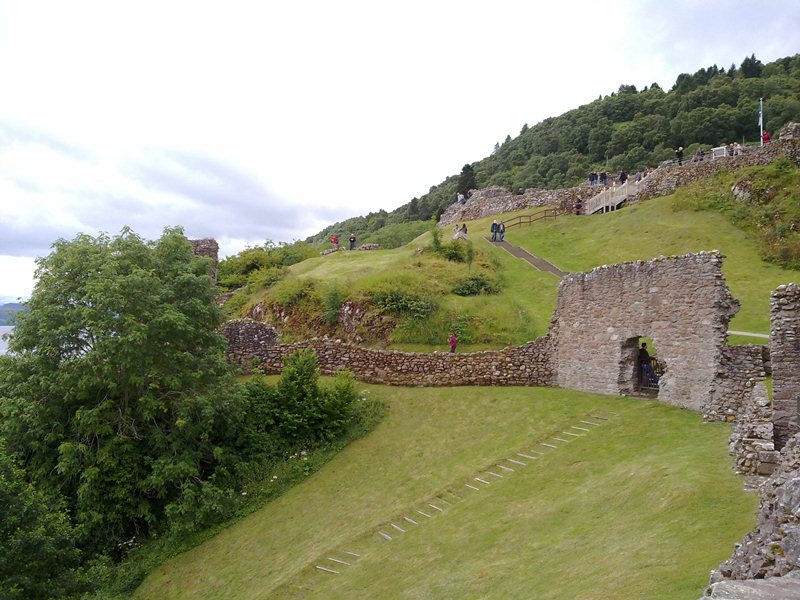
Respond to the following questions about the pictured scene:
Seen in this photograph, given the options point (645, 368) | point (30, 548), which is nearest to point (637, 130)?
point (645, 368)

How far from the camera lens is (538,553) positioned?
903cm

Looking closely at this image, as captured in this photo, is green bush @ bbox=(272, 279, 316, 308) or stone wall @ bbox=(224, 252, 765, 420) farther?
green bush @ bbox=(272, 279, 316, 308)

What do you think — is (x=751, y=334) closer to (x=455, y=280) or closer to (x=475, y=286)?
(x=475, y=286)

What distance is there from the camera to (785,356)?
36.5 feet

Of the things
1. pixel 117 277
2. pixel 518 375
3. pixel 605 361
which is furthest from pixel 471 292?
pixel 117 277

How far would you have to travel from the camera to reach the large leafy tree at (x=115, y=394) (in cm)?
1508

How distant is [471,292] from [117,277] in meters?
15.3

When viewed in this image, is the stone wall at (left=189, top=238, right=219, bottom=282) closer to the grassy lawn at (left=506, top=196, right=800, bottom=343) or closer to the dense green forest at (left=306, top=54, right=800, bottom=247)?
the grassy lawn at (left=506, top=196, right=800, bottom=343)

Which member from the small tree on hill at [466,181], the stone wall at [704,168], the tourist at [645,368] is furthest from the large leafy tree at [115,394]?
the small tree on hill at [466,181]

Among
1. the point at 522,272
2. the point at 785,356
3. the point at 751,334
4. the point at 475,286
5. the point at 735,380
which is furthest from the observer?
the point at 522,272

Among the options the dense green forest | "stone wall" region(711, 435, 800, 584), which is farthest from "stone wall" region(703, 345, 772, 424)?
the dense green forest

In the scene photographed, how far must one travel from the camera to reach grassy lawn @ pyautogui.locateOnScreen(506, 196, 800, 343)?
878 inches

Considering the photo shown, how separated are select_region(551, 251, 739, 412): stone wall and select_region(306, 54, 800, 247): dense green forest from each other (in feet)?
136

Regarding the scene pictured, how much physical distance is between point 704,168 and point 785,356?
26981mm
